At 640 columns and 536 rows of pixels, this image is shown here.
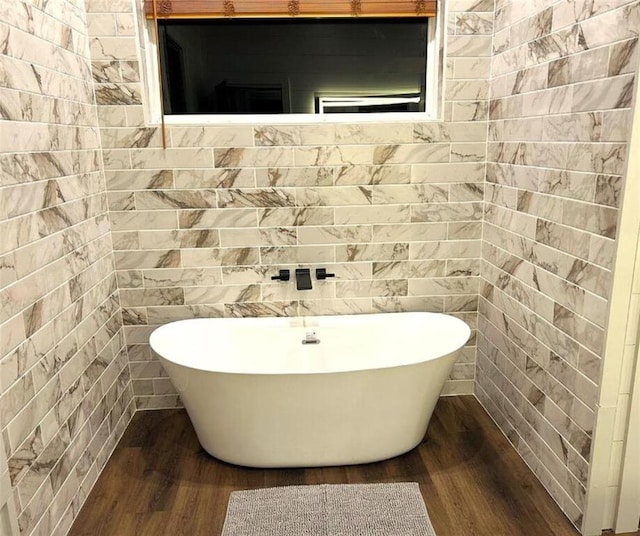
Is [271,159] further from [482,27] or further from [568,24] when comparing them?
[568,24]

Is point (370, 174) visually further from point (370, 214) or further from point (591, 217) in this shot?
point (591, 217)

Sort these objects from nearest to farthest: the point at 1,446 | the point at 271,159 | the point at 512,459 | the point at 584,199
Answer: the point at 1,446 → the point at 584,199 → the point at 512,459 → the point at 271,159

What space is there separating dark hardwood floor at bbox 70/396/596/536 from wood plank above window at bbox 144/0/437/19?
2202 millimetres

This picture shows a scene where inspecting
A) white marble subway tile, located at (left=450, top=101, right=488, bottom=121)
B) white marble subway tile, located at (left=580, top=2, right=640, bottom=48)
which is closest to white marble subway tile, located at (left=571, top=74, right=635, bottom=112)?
white marble subway tile, located at (left=580, top=2, right=640, bottom=48)

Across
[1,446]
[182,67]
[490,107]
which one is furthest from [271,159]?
[1,446]

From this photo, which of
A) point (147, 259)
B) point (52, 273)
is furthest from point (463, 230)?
point (52, 273)

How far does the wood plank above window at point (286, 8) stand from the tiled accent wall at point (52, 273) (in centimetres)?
45

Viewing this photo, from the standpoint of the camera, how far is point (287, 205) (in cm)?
279

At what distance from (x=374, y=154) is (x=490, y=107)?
2.18 feet

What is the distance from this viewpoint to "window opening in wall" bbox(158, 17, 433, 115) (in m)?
2.75

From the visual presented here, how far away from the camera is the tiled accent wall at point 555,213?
1.79m

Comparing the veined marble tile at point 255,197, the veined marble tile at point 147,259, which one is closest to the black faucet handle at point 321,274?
the veined marble tile at point 255,197

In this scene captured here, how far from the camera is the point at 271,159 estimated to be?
2.72 metres

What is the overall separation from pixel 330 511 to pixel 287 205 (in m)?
1.52
